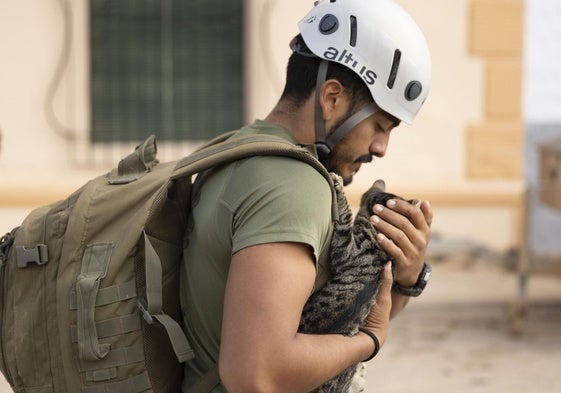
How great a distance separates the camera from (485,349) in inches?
234

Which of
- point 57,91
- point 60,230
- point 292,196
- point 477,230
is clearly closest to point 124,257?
point 60,230

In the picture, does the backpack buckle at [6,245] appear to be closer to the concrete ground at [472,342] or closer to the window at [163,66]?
the concrete ground at [472,342]

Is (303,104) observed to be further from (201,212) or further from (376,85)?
(201,212)

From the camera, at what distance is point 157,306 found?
1959 millimetres

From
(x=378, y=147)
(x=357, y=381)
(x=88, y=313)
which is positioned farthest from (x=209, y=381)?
(x=378, y=147)

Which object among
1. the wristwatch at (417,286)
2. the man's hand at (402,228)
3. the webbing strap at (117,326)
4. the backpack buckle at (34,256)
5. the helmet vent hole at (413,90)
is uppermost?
the helmet vent hole at (413,90)

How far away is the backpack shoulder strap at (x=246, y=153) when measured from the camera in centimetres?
187

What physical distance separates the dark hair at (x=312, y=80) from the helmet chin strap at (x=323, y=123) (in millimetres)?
13

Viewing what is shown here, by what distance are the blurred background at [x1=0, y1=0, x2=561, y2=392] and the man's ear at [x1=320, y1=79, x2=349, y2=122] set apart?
482 centimetres

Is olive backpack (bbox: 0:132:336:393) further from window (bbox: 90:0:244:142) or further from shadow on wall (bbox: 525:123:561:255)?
shadow on wall (bbox: 525:123:561:255)

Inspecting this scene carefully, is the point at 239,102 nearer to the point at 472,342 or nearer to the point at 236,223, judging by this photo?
the point at 472,342

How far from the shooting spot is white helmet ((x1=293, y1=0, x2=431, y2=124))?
2084 millimetres

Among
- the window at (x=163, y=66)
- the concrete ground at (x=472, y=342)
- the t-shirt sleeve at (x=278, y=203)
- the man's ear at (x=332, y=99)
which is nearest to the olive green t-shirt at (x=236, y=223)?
the t-shirt sleeve at (x=278, y=203)

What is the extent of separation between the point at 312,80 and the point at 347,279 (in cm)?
41
